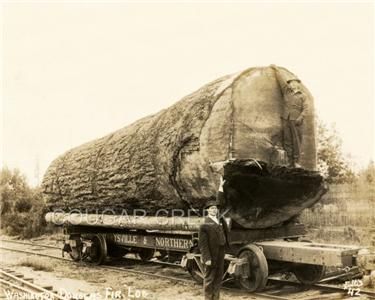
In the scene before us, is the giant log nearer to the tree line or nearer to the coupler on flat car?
the coupler on flat car

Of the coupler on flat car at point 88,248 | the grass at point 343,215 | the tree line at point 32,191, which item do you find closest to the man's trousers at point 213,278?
the coupler on flat car at point 88,248

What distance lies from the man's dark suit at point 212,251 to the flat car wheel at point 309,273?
2255 mm

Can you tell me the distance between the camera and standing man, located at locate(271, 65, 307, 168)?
7844 millimetres

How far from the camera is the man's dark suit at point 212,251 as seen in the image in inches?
A: 236

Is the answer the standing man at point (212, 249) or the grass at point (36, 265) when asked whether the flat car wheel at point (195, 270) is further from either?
the grass at point (36, 265)

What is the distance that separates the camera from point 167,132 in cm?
873

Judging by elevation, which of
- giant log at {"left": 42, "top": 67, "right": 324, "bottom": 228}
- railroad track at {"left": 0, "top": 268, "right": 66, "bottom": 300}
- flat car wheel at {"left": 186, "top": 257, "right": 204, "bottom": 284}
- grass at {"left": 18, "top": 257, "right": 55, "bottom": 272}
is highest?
giant log at {"left": 42, "top": 67, "right": 324, "bottom": 228}

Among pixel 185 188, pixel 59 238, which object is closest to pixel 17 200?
pixel 59 238

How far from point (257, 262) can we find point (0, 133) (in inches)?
203

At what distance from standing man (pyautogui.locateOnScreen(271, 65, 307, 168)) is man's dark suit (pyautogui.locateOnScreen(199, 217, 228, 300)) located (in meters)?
2.47

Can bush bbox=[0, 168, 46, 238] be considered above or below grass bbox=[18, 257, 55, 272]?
above

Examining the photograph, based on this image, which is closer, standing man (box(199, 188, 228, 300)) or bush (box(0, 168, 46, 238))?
standing man (box(199, 188, 228, 300))

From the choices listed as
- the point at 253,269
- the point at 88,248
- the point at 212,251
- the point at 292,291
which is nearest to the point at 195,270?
the point at 253,269

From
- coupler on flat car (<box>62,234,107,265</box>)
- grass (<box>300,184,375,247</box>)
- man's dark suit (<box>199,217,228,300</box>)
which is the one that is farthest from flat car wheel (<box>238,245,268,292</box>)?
grass (<box>300,184,375,247</box>)
